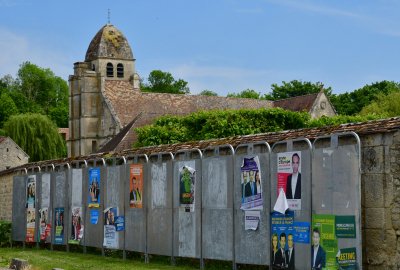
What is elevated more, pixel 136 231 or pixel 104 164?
pixel 104 164

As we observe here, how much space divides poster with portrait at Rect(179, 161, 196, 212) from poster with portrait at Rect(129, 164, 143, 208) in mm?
1898

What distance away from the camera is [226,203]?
16.7 meters

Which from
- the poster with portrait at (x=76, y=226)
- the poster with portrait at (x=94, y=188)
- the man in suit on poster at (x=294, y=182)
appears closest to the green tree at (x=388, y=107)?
the poster with portrait at (x=76, y=226)

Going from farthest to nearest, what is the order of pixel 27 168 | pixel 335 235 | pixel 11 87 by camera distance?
1. pixel 11 87
2. pixel 27 168
3. pixel 335 235

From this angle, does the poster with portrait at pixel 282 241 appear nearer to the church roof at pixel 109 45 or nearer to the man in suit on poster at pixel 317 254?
the man in suit on poster at pixel 317 254

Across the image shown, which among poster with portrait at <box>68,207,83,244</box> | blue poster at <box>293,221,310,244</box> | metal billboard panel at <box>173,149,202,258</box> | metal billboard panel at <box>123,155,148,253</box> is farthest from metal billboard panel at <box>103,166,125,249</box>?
blue poster at <box>293,221,310,244</box>

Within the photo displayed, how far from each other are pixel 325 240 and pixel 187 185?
4995 millimetres

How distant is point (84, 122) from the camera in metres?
80.3

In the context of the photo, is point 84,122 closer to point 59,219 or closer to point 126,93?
point 126,93

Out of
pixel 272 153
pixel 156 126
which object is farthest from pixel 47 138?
pixel 272 153

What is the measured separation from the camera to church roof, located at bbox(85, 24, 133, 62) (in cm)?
9006

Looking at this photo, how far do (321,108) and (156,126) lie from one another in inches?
1254

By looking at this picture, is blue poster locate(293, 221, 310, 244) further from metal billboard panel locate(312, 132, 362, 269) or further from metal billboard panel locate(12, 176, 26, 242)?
metal billboard panel locate(12, 176, 26, 242)

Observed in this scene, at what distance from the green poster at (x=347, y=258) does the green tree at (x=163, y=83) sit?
108m
